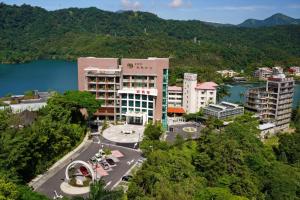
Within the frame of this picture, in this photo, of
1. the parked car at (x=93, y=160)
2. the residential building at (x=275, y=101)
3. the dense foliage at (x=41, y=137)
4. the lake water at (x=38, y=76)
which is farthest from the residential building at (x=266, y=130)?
the lake water at (x=38, y=76)

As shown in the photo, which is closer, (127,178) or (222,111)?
(127,178)

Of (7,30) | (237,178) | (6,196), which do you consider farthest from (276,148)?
(7,30)

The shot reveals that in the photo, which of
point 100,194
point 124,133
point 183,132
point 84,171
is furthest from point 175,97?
point 100,194

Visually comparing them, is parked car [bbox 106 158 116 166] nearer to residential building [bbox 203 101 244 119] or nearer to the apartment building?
the apartment building

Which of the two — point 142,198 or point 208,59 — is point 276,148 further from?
point 208,59

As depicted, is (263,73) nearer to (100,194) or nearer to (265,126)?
(265,126)

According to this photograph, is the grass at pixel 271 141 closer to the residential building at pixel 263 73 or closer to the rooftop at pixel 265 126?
the rooftop at pixel 265 126

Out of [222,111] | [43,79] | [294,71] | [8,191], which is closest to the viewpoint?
[8,191]
